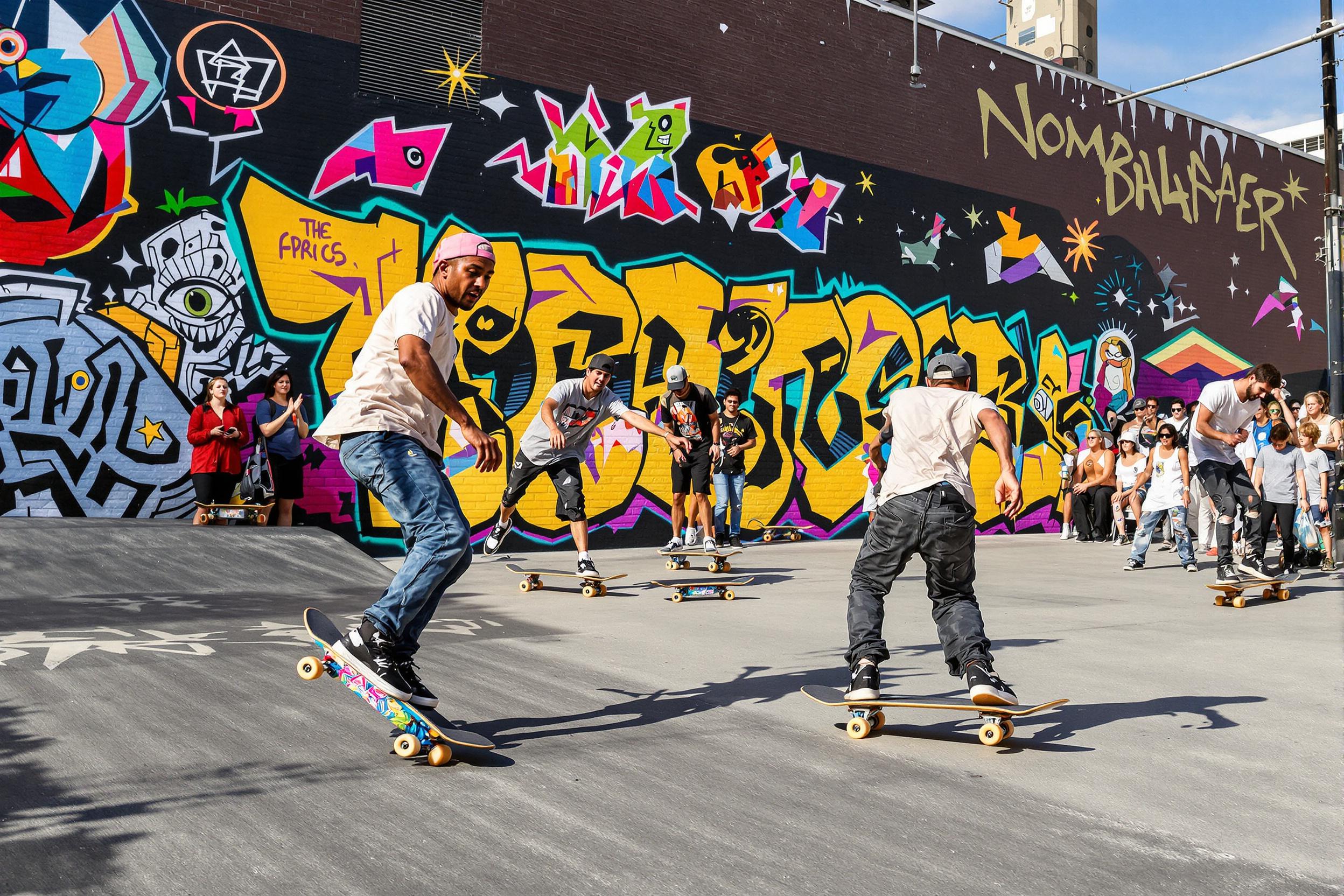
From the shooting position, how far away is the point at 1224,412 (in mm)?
8922

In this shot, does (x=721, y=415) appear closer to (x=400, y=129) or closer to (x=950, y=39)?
(x=400, y=129)

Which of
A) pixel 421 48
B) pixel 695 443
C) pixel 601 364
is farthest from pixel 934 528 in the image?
pixel 421 48

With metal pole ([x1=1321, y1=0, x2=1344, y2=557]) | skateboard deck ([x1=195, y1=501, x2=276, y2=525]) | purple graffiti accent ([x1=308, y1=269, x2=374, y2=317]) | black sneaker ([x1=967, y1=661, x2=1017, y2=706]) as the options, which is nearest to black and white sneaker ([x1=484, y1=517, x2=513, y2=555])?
skateboard deck ([x1=195, y1=501, x2=276, y2=525])

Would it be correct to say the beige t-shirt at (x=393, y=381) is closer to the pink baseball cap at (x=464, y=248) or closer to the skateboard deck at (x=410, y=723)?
the pink baseball cap at (x=464, y=248)

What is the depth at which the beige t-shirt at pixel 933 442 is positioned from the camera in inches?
182

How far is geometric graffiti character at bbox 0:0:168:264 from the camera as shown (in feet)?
33.7

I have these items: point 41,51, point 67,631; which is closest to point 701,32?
point 41,51

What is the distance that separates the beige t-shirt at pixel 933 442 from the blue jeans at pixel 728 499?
890cm

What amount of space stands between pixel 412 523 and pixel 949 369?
102 inches

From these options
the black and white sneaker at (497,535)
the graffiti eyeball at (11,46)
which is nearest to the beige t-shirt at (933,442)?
the black and white sneaker at (497,535)

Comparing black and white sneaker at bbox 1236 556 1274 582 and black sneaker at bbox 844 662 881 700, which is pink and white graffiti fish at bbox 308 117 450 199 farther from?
black and white sneaker at bbox 1236 556 1274 582

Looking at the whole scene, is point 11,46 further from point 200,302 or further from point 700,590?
point 700,590

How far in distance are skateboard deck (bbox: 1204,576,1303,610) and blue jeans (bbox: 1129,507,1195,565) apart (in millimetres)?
2404

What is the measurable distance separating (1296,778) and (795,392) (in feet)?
39.8
